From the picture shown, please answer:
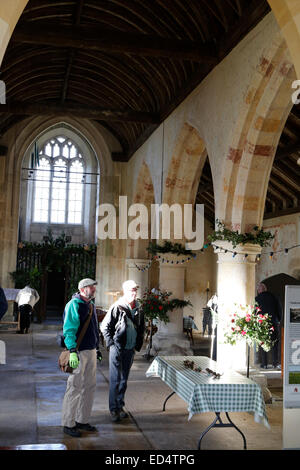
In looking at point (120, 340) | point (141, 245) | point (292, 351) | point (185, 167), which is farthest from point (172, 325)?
point (292, 351)

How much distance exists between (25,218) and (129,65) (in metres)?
7.24

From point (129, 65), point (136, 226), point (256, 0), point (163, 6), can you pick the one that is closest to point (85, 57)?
point (129, 65)

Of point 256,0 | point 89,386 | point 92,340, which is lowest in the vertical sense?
point 89,386

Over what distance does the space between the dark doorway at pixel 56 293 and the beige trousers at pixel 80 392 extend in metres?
11.9

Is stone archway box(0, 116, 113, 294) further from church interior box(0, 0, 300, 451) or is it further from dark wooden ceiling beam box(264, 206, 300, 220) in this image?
dark wooden ceiling beam box(264, 206, 300, 220)

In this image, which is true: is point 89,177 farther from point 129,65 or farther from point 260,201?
point 260,201

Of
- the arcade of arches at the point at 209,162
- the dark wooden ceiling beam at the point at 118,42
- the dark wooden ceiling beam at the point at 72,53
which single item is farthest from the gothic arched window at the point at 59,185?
the dark wooden ceiling beam at the point at 118,42

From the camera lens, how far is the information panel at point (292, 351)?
147 inches

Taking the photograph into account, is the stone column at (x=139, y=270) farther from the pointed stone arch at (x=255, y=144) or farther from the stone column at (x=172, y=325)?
the pointed stone arch at (x=255, y=144)

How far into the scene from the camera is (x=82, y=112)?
10922 mm

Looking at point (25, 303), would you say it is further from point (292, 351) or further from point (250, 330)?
point (292, 351)

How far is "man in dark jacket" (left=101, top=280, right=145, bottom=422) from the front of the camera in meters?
4.81

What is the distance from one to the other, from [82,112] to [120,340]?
23.8 feet

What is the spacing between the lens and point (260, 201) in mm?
6891
